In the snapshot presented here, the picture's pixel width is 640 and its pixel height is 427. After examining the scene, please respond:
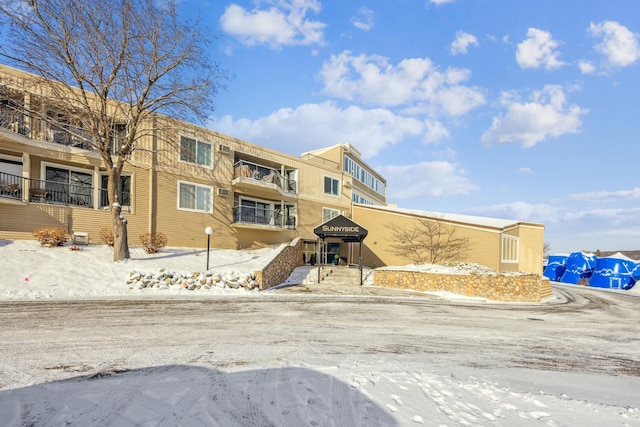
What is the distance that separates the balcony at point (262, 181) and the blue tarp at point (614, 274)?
1152 inches

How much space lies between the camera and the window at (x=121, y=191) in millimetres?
18797

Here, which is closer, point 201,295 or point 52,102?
point 201,295

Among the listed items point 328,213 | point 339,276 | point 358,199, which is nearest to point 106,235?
point 339,276

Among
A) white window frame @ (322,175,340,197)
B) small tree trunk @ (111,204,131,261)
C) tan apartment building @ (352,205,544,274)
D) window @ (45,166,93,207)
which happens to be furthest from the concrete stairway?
window @ (45,166,93,207)

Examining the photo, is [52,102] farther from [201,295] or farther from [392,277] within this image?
[392,277]

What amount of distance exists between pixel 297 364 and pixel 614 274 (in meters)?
37.6

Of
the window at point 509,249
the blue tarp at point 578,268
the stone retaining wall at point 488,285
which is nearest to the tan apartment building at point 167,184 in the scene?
the stone retaining wall at point 488,285

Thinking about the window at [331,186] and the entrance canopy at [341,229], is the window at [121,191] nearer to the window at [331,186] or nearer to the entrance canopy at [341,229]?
the entrance canopy at [341,229]

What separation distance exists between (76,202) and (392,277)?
16.9 metres

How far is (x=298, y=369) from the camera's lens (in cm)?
503

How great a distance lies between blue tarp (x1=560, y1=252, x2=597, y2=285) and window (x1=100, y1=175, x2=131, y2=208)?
1558 inches

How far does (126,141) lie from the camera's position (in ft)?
51.0

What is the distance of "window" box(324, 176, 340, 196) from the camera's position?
30.2m

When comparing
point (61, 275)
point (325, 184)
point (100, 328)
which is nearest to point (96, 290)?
point (61, 275)
